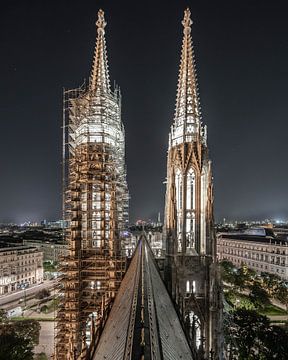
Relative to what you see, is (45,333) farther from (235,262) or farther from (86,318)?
(235,262)

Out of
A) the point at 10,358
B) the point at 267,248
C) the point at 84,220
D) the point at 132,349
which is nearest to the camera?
the point at 132,349

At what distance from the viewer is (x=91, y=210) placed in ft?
99.0

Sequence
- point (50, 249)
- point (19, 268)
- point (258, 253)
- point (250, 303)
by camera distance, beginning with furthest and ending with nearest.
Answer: point (50, 249)
point (258, 253)
point (19, 268)
point (250, 303)

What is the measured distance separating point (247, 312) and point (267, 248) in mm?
54081

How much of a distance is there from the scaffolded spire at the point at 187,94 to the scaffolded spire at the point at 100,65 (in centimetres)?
982

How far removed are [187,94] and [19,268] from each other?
76.0m

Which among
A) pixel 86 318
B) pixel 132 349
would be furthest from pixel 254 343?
pixel 132 349

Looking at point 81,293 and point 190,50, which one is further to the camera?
point 190,50

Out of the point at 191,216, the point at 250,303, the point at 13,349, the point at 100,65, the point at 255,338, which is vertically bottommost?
the point at 250,303

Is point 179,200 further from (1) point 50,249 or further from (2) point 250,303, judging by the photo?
(1) point 50,249

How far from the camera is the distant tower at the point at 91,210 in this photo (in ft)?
85.1

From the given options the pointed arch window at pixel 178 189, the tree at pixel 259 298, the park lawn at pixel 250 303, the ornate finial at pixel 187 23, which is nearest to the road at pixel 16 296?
the park lawn at pixel 250 303

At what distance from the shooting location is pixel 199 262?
94.7 ft

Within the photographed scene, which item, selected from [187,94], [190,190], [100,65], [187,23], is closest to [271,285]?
[190,190]
